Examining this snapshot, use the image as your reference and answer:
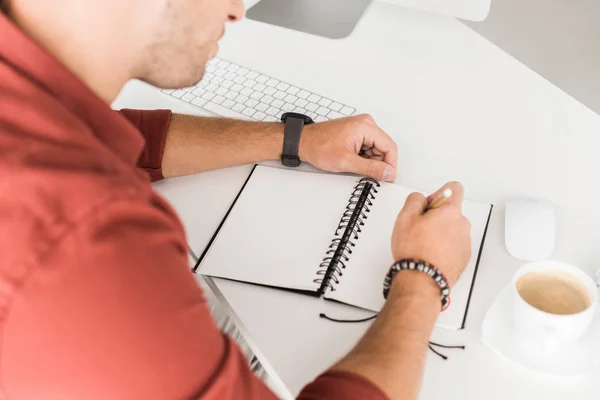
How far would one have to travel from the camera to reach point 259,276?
80 centimetres

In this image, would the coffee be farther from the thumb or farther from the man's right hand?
the thumb

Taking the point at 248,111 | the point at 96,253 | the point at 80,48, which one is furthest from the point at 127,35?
→ the point at 248,111

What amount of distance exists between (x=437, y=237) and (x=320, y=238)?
163 mm

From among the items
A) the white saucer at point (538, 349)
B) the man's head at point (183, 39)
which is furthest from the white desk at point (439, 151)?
the man's head at point (183, 39)

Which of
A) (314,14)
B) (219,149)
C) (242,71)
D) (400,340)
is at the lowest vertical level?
(400,340)

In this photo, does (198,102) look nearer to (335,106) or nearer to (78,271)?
(335,106)

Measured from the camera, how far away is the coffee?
2.19ft

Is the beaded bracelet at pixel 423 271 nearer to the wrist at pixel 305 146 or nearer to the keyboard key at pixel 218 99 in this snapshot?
the wrist at pixel 305 146

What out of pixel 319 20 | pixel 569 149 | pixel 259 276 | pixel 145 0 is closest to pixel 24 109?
pixel 145 0

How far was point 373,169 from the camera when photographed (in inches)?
36.4

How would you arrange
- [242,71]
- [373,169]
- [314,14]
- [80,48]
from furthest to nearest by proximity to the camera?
1. [314,14]
2. [242,71]
3. [373,169]
4. [80,48]

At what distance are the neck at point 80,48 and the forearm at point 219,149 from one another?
12.5 inches

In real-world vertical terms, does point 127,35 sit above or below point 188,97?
above

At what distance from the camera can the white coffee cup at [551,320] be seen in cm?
65
